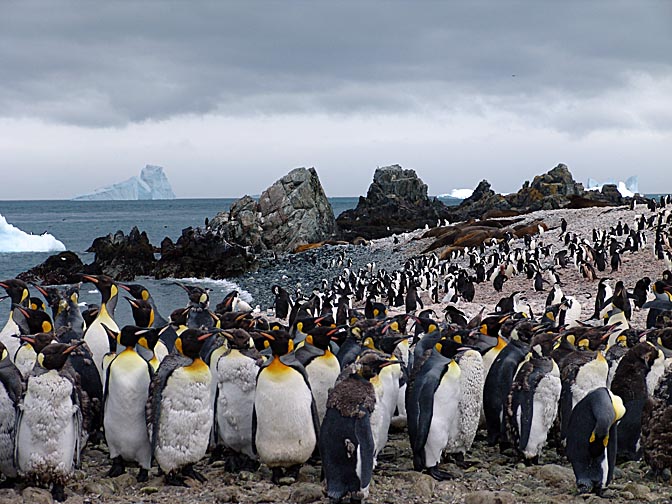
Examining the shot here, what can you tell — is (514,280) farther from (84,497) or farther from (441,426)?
(84,497)

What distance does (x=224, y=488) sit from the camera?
566 centimetres

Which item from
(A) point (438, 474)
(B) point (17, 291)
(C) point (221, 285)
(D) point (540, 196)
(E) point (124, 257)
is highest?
(D) point (540, 196)

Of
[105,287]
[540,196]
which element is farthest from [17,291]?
[540,196]

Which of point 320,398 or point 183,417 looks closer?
point 183,417

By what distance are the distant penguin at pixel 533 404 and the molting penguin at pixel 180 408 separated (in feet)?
8.27

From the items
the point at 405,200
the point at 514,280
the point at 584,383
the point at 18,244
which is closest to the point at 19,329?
the point at 584,383

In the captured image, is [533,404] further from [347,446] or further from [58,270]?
[58,270]

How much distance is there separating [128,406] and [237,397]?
871 millimetres

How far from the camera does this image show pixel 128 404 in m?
5.91

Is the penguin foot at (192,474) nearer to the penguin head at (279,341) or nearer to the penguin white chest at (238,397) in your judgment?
the penguin white chest at (238,397)

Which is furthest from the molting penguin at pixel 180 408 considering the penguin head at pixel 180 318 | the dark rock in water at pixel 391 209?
the dark rock in water at pixel 391 209

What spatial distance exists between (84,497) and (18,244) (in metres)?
50.1

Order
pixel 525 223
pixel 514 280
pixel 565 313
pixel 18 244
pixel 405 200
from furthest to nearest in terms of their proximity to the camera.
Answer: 1. pixel 405 200
2. pixel 18 244
3. pixel 525 223
4. pixel 514 280
5. pixel 565 313

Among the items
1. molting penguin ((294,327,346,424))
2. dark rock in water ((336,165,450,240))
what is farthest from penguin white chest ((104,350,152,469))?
dark rock in water ((336,165,450,240))
